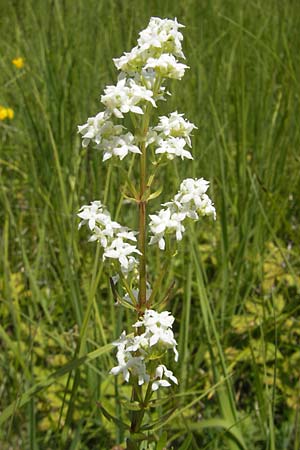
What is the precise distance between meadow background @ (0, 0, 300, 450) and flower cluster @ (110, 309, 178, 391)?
0.17 metres

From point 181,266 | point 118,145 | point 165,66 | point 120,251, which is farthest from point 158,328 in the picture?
point 181,266

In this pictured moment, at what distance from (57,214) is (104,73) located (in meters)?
1.27

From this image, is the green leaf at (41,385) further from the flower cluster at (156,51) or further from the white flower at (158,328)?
the flower cluster at (156,51)

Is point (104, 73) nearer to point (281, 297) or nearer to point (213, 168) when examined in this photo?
point (213, 168)

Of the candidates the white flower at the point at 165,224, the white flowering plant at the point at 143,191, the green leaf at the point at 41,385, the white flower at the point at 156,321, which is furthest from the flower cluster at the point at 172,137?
the green leaf at the point at 41,385

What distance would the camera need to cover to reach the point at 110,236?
1.14 metres

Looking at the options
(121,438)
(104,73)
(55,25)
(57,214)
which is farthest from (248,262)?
(55,25)

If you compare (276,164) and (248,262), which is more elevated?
(276,164)

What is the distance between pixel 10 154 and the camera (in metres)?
2.97

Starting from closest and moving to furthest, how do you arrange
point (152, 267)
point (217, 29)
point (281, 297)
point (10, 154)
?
1. point (281, 297)
2. point (152, 267)
3. point (10, 154)
4. point (217, 29)

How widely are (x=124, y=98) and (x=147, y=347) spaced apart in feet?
1.50

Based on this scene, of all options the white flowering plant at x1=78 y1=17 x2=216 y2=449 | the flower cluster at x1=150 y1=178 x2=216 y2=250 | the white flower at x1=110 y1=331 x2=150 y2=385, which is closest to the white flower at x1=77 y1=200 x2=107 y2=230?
the white flowering plant at x1=78 y1=17 x2=216 y2=449

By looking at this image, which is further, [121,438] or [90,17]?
[90,17]

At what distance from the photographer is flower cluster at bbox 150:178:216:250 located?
1.12m
